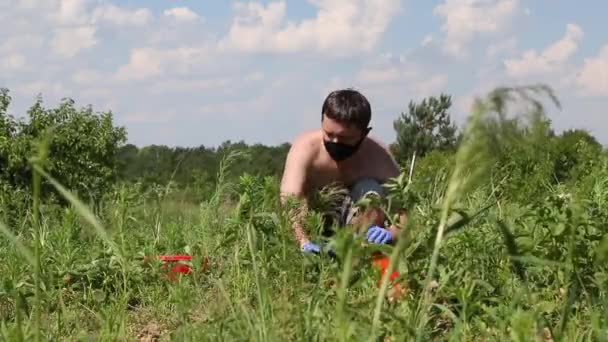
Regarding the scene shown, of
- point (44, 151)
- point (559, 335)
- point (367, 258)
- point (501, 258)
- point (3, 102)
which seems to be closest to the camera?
point (44, 151)

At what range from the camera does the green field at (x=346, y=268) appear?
152 cm

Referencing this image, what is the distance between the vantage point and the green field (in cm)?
152

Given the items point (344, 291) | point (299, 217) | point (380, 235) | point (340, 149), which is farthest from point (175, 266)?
point (344, 291)

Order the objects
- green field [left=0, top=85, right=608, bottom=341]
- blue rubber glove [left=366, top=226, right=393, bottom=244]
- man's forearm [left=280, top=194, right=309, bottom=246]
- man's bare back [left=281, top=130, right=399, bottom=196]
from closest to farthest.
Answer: green field [left=0, top=85, right=608, bottom=341], man's forearm [left=280, top=194, right=309, bottom=246], blue rubber glove [left=366, top=226, right=393, bottom=244], man's bare back [left=281, top=130, right=399, bottom=196]

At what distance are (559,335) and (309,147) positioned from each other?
301 cm

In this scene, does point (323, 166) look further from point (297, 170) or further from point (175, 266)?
point (175, 266)

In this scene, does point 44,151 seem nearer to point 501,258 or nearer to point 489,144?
point 489,144

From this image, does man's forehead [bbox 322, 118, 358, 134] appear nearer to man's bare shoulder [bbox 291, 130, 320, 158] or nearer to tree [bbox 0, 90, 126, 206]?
man's bare shoulder [bbox 291, 130, 320, 158]

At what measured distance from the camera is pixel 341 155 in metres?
4.72

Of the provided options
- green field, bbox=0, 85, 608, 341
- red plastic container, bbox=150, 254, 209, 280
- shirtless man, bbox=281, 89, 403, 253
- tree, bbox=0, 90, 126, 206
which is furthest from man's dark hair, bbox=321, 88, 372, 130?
tree, bbox=0, 90, 126, 206

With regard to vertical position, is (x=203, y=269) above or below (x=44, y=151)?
below

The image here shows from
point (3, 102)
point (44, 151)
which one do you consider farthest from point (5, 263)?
point (3, 102)

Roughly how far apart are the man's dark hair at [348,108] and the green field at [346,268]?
0.53 m

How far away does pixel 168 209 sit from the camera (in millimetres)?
6184
